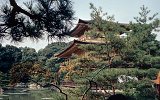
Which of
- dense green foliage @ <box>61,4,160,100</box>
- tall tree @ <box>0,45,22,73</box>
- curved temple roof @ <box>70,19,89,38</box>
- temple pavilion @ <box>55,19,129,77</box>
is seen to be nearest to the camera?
tall tree @ <box>0,45,22,73</box>

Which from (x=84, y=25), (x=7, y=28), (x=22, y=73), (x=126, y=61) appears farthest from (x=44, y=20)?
(x=84, y=25)

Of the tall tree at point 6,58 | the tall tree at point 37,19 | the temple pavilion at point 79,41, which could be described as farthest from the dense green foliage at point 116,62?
the tall tree at point 37,19

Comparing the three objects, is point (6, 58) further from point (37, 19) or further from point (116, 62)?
point (37, 19)

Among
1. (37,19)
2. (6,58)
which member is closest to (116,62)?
(37,19)

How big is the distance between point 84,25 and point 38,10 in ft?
66.1

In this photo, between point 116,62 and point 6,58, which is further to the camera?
point 6,58

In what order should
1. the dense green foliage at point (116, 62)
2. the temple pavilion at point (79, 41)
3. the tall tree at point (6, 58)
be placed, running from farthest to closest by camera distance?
the temple pavilion at point (79, 41) < the dense green foliage at point (116, 62) < the tall tree at point (6, 58)

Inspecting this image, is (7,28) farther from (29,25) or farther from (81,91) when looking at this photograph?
(81,91)

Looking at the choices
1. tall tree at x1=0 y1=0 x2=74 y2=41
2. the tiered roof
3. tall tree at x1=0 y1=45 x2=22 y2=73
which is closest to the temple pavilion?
the tiered roof

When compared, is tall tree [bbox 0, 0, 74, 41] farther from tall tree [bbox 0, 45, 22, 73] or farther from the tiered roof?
the tiered roof

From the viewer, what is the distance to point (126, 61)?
1396 centimetres

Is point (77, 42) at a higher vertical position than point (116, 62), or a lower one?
higher

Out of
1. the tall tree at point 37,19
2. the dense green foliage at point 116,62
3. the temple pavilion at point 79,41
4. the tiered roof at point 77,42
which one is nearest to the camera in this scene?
the tall tree at point 37,19

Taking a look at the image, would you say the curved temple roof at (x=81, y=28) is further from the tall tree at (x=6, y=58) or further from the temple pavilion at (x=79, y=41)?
the tall tree at (x=6, y=58)
